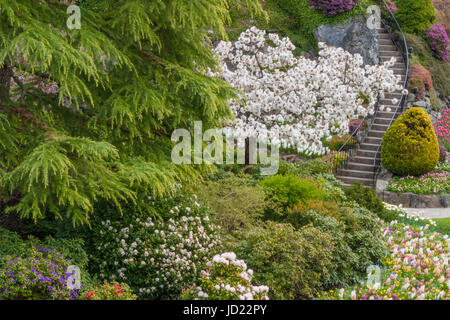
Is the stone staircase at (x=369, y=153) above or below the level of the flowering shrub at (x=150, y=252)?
above

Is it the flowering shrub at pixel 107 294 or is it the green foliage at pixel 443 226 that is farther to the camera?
the green foliage at pixel 443 226

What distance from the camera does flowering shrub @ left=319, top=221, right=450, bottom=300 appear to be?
28.9 ft

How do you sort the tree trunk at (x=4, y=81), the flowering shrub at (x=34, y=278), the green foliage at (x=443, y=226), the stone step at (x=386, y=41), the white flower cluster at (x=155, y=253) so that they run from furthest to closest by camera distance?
the stone step at (x=386, y=41) < the green foliage at (x=443, y=226) < the white flower cluster at (x=155, y=253) < the tree trunk at (x=4, y=81) < the flowering shrub at (x=34, y=278)

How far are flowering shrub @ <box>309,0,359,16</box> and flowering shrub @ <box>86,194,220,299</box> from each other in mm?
16281

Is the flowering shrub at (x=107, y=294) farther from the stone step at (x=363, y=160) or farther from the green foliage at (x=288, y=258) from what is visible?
the stone step at (x=363, y=160)

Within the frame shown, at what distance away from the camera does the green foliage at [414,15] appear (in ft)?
77.0

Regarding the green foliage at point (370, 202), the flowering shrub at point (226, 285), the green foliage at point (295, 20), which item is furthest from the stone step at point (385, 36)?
the flowering shrub at point (226, 285)

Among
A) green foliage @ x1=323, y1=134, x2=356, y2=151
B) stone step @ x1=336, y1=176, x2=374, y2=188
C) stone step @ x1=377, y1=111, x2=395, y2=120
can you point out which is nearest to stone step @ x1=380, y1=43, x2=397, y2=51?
stone step @ x1=377, y1=111, x2=395, y2=120

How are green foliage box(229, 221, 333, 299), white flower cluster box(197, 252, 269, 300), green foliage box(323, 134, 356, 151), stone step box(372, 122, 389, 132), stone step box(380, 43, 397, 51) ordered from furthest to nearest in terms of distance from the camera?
stone step box(380, 43, 397, 51) → stone step box(372, 122, 389, 132) → green foliage box(323, 134, 356, 151) → green foliage box(229, 221, 333, 299) → white flower cluster box(197, 252, 269, 300)

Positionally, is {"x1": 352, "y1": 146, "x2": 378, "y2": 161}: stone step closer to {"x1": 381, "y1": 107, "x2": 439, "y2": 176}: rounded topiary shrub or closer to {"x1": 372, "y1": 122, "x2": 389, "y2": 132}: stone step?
{"x1": 381, "y1": 107, "x2": 439, "y2": 176}: rounded topiary shrub

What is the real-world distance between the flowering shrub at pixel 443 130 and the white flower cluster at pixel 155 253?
14705mm

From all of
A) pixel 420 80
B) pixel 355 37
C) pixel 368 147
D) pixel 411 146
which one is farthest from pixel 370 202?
pixel 355 37

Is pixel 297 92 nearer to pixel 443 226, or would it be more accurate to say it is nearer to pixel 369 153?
pixel 443 226
